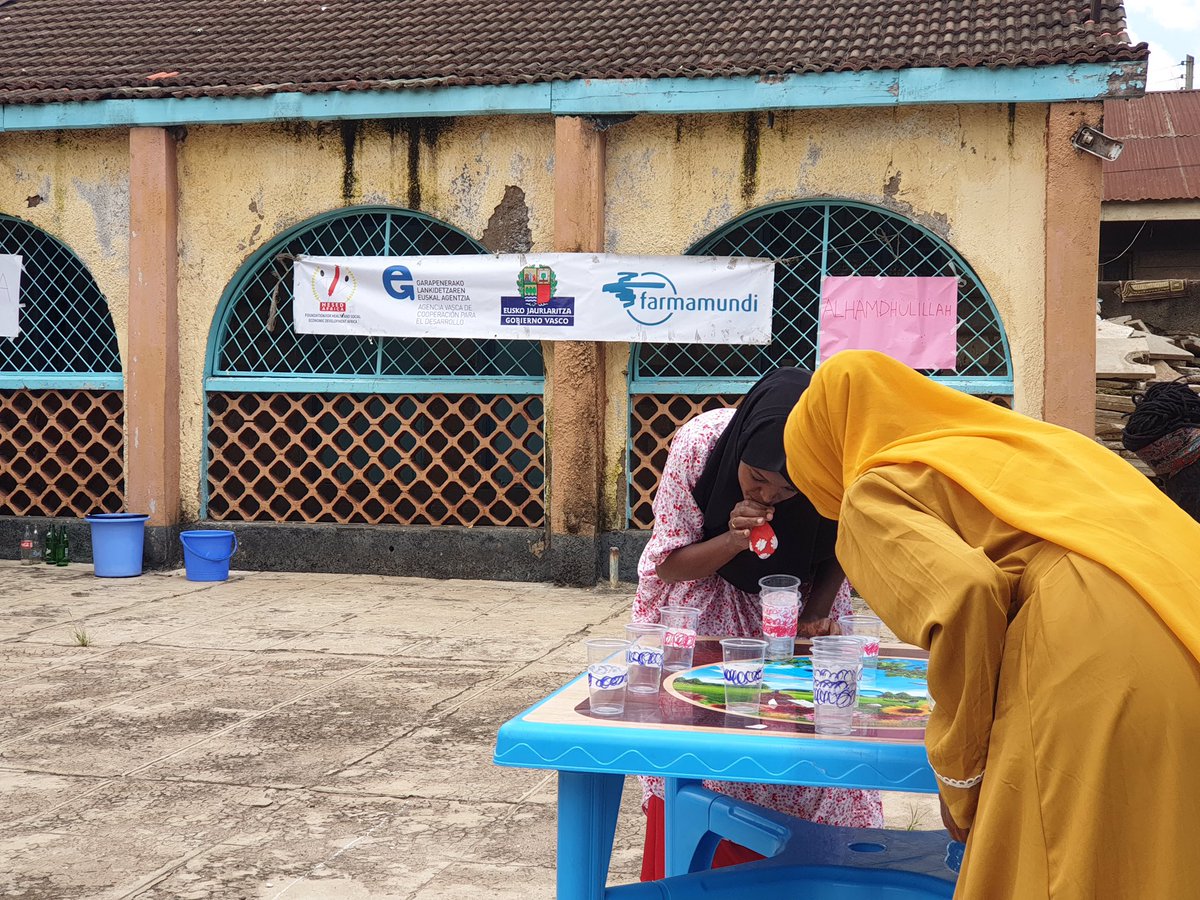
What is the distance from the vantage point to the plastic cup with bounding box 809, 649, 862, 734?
244 cm

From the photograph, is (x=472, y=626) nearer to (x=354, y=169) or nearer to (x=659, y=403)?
(x=659, y=403)

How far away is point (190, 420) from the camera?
405 inches

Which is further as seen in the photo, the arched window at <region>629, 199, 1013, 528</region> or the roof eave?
the arched window at <region>629, 199, 1013, 528</region>

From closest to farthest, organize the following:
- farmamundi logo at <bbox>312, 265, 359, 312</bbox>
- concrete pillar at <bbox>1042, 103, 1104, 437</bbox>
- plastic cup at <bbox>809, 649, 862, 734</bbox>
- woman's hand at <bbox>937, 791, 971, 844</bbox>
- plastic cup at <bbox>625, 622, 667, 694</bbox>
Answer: woman's hand at <bbox>937, 791, 971, 844</bbox> → plastic cup at <bbox>809, 649, 862, 734</bbox> → plastic cup at <bbox>625, 622, 667, 694</bbox> → concrete pillar at <bbox>1042, 103, 1104, 437</bbox> → farmamundi logo at <bbox>312, 265, 359, 312</bbox>

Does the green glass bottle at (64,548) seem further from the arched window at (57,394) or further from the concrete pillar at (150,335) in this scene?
the concrete pillar at (150,335)

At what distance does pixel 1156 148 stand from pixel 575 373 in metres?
10.7

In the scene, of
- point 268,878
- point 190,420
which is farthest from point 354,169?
point 268,878

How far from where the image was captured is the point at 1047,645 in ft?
6.28

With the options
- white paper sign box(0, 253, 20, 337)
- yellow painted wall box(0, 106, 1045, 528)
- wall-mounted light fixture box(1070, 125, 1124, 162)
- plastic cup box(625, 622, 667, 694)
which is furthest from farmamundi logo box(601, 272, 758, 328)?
plastic cup box(625, 622, 667, 694)

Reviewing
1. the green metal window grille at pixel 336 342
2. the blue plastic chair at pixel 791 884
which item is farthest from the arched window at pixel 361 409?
the blue plastic chair at pixel 791 884

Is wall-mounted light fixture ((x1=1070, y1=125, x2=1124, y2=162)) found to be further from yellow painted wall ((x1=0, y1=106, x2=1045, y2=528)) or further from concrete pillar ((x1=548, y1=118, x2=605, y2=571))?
concrete pillar ((x1=548, y1=118, x2=605, y2=571))

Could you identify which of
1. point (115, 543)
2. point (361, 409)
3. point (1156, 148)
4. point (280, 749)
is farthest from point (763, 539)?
point (1156, 148)

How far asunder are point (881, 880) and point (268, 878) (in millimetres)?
1814

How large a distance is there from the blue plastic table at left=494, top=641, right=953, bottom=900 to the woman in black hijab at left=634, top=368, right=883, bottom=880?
1.96 feet
